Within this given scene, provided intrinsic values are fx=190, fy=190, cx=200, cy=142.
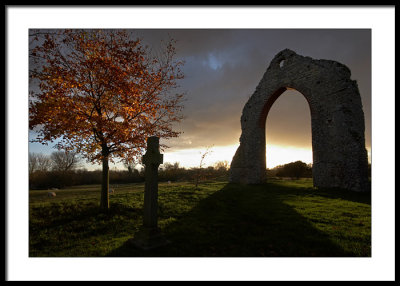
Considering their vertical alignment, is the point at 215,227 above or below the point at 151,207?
below

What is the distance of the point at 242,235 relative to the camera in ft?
15.4

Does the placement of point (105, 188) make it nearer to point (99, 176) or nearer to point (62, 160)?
point (99, 176)

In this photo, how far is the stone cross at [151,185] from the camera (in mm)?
4156

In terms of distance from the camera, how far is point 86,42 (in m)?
6.64

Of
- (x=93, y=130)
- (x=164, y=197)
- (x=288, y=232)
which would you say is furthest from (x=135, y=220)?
(x=288, y=232)

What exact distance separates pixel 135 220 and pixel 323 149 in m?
10.7

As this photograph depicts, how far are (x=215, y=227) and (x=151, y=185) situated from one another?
7.55 feet

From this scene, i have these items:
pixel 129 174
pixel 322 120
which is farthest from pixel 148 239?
pixel 129 174

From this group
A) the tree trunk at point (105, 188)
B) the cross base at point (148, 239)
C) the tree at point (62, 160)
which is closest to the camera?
the cross base at point (148, 239)

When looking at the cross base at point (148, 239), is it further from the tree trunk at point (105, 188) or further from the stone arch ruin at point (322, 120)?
the stone arch ruin at point (322, 120)

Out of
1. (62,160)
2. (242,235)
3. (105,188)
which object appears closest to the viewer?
(242,235)

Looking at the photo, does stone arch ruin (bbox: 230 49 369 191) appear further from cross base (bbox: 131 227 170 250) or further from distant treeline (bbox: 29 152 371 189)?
cross base (bbox: 131 227 170 250)

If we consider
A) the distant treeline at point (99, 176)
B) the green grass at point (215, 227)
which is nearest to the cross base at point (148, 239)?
the green grass at point (215, 227)

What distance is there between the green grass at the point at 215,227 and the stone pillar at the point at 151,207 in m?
0.18
